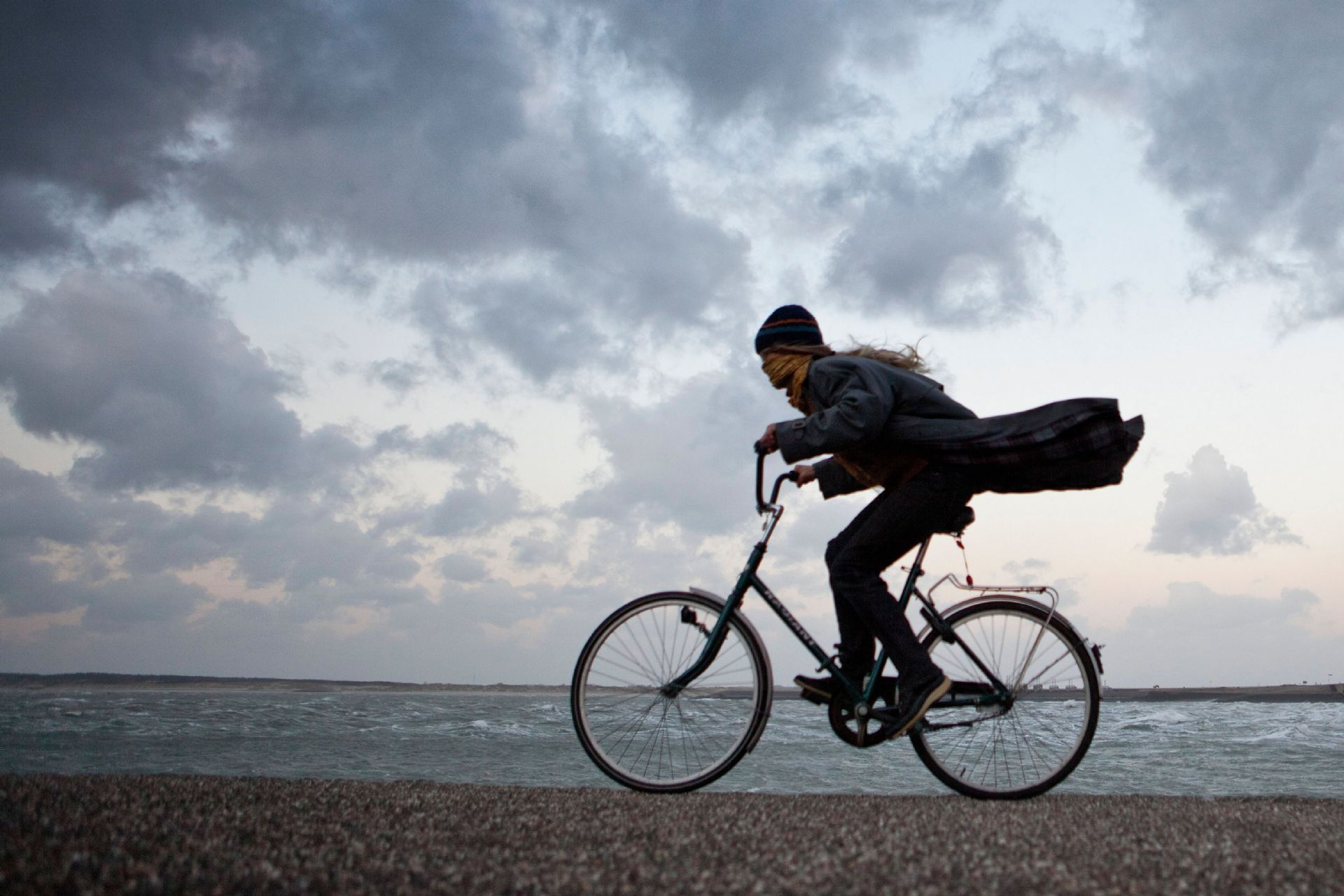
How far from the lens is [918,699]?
406cm

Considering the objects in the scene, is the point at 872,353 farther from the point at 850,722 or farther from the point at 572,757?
the point at 572,757

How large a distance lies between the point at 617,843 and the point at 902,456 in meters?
2.20

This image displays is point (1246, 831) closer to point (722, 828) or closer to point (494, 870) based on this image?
point (722, 828)

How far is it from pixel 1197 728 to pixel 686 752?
28.6 metres

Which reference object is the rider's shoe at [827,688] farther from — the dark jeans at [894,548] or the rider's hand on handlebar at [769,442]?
the rider's hand on handlebar at [769,442]

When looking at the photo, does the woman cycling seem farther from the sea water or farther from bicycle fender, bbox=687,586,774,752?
the sea water

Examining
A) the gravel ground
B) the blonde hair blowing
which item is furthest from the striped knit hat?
the gravel ground

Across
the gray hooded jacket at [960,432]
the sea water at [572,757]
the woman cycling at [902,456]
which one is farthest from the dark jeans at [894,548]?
the sea water at [572,757]

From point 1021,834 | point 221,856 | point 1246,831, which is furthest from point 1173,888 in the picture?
point 221,856

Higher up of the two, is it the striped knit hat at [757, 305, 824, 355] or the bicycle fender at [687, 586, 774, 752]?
the striped knit hat at [757, 305, 824, 355]

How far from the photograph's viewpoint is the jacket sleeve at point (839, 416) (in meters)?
3.96

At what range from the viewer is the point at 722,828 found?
10.5 feet

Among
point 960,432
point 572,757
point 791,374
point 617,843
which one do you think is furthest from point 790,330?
point 572,757

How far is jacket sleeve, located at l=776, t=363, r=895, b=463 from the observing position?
3.96 m
